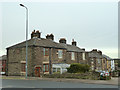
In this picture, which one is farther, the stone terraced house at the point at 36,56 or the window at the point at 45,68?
the window at the point at 45,68

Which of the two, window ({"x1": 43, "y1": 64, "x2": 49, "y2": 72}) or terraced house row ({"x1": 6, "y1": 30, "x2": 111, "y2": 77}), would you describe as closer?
terraced house row ({"x1": 6, "y1": 30, "x2": 111, "y2": 77})

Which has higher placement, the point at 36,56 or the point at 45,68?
the point at 36,56

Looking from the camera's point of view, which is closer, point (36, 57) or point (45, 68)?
point (36, 57)

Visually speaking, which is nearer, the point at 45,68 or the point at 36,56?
the point at 36,56

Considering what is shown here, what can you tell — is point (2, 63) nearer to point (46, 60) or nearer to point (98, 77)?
point (46, 60)

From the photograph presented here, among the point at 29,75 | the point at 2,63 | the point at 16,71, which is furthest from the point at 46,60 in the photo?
the point at 2,63

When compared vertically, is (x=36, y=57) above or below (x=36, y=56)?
Result: below

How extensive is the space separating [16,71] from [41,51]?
20.1 ft

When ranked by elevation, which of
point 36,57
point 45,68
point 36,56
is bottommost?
point 45,68

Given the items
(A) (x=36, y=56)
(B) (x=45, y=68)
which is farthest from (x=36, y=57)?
(B) (x=45, y=68)

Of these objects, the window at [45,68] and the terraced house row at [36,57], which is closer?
the terraced house row at [36,57]

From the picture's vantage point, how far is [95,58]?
167ft

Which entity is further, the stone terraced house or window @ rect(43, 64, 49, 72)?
window @ rect(43, 64, 49, 72)

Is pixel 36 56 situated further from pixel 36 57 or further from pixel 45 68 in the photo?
pixel 45 68
